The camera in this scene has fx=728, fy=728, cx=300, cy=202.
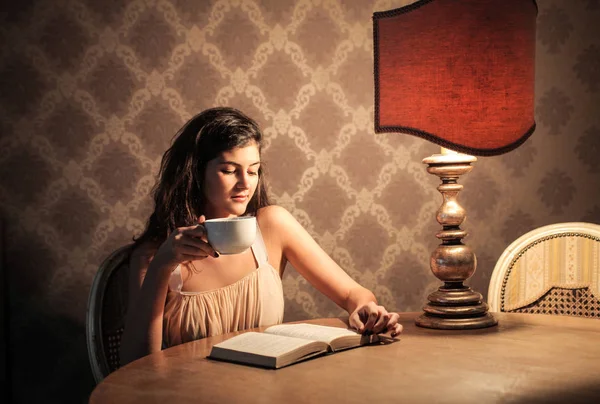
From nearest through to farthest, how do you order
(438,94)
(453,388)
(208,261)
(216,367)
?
(453,388) < (216,367) < (438,94) < (208,261)

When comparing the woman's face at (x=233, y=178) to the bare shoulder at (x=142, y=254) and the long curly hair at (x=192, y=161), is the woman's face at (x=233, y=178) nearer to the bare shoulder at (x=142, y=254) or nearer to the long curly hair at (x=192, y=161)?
the long curly hair at (x=192, y=161)

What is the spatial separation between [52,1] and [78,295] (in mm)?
1041

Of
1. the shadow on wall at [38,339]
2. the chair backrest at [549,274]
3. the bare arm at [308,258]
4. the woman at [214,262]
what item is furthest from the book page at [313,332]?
the shadow on wall at [38,339]

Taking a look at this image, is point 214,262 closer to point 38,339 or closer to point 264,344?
point 264,344

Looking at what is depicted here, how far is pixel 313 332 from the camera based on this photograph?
4.89 feet

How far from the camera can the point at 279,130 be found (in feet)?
8.73

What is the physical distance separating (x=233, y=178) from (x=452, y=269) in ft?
1.98

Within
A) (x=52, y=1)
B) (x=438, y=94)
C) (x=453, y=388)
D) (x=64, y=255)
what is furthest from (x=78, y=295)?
(x=453, y=388)

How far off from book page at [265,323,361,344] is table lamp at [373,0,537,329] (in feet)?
0.93

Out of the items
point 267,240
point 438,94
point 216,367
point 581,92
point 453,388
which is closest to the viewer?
point 453,388

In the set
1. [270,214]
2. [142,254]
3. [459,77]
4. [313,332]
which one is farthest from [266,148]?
[313,332]

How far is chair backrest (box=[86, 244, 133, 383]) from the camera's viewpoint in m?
1.85

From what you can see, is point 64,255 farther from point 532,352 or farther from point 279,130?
point 532,352

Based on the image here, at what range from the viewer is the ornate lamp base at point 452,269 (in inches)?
65.9
